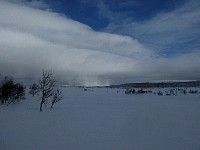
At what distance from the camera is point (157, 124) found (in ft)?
71.5

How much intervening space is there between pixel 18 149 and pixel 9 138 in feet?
9.09

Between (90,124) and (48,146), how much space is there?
7.65 m

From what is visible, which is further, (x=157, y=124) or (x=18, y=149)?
(x=157, y=124)

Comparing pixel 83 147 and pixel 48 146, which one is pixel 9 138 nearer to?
pixel 48 146

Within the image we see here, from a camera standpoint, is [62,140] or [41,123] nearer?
[62,140]

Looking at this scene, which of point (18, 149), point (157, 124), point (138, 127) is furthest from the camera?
point (157, 124)

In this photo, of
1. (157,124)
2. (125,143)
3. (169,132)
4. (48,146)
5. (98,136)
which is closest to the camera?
(48,146)

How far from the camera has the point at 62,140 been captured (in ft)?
51.5

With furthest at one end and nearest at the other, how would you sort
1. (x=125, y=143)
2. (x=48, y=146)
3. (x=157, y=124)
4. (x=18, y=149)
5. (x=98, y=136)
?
(x=157, y=124) < (x=98, y=136) < (x=125, y=143) < (x=48, y=146) < (x=18, y=149)

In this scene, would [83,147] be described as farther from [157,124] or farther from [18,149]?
[157,124]

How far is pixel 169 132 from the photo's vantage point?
60.5ft

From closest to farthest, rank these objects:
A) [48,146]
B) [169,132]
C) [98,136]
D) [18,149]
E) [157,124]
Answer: [18,149]
[48,146]
[98,136]
[169,132]
[157,124]

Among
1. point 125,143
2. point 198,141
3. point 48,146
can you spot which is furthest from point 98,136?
point 198,141

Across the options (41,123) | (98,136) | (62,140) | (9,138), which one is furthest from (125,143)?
(41,123)
